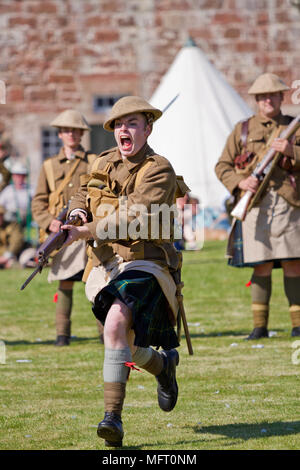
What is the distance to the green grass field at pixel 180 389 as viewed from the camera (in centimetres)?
525

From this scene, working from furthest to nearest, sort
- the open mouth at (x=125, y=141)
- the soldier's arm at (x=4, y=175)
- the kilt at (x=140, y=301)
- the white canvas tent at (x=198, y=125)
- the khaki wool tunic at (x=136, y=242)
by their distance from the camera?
the white canvas tent at (x=198, y=125) → the soldier's arm at (x=4, y=175) → the open mouth at (x=125, y=141) → the khaki wool tunic at (x=136, y=242) → the kilt at (x=140, y=301)

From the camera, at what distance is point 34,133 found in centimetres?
2516

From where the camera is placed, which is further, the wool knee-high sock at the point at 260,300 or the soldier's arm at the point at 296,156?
the wool knee-high sock at the point at 260,300

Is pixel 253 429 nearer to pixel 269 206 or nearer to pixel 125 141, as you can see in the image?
pixel 125 141

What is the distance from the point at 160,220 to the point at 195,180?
15.6 meters

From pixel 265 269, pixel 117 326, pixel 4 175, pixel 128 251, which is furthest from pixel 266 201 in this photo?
pixel 117 326

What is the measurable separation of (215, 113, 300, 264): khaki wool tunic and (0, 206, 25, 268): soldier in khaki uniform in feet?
29.4

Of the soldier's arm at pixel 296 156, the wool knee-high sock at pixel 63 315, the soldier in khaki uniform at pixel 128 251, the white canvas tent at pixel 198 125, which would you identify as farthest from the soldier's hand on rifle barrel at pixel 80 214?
the white canvas tent at pixel 198 125

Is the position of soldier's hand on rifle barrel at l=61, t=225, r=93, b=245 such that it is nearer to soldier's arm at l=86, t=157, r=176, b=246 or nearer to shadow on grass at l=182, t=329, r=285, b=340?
soldier's arm at l=86, t=157, r=176, b=246

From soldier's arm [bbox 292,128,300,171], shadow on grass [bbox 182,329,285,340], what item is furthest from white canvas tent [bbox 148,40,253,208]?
soldier's arm [bbox 292,128,300,171]

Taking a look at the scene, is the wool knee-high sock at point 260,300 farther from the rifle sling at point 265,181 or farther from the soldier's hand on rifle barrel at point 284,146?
the soldier's hand on rifle barrel at point 284,146

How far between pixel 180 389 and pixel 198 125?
1481 cm

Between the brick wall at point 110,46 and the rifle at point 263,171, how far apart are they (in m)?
17.0

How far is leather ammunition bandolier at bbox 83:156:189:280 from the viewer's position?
531cm
